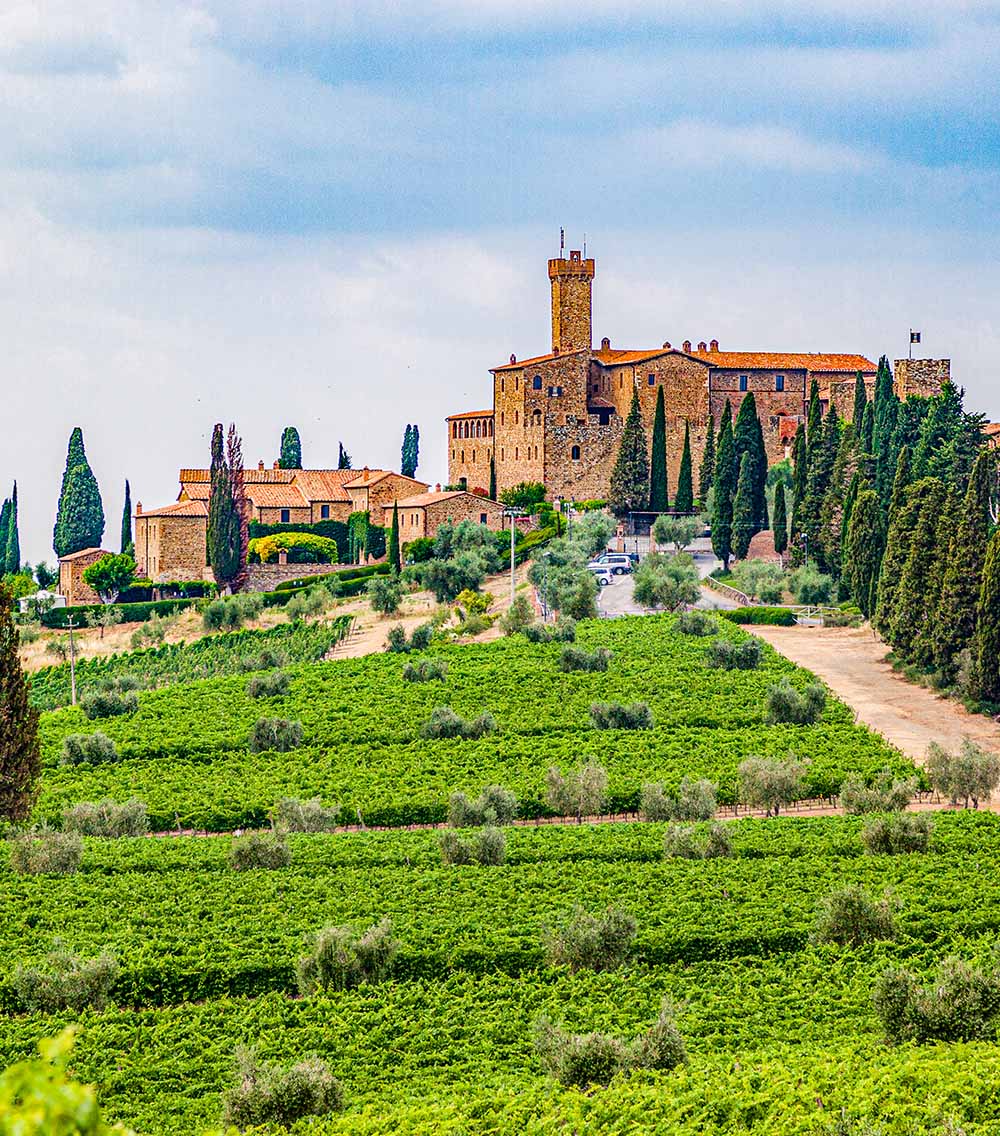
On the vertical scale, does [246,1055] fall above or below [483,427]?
below

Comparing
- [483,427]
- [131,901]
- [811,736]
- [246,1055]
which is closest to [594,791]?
[811,736]

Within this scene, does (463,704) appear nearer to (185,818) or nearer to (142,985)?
(185,818)

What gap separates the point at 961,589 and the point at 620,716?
11.4 m

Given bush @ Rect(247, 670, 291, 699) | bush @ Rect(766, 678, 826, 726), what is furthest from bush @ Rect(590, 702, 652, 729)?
bush @ Rect(247, 670, 291, 699)

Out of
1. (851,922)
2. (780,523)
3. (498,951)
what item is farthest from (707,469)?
(498,951)

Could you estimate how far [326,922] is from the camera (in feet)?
63.4

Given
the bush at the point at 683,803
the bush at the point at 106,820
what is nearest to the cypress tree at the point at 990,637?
the bush at the point at 683,803

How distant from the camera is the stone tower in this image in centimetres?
8769

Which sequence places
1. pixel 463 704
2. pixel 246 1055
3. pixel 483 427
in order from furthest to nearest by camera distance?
pixel 483 427 < pixel 463 704 < pixel 246 1055

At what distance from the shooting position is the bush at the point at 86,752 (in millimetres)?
32562

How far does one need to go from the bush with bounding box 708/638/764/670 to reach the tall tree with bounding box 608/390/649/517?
39151 millimetres

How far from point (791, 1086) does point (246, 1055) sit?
4.75 metres

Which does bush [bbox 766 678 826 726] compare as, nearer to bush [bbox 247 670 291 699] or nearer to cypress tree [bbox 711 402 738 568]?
bush [bbox 247 670 291 699]

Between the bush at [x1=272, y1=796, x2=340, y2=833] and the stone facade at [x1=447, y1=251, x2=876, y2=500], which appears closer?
the bush at [x1=272, y1=796, x2=340, y2=833]
